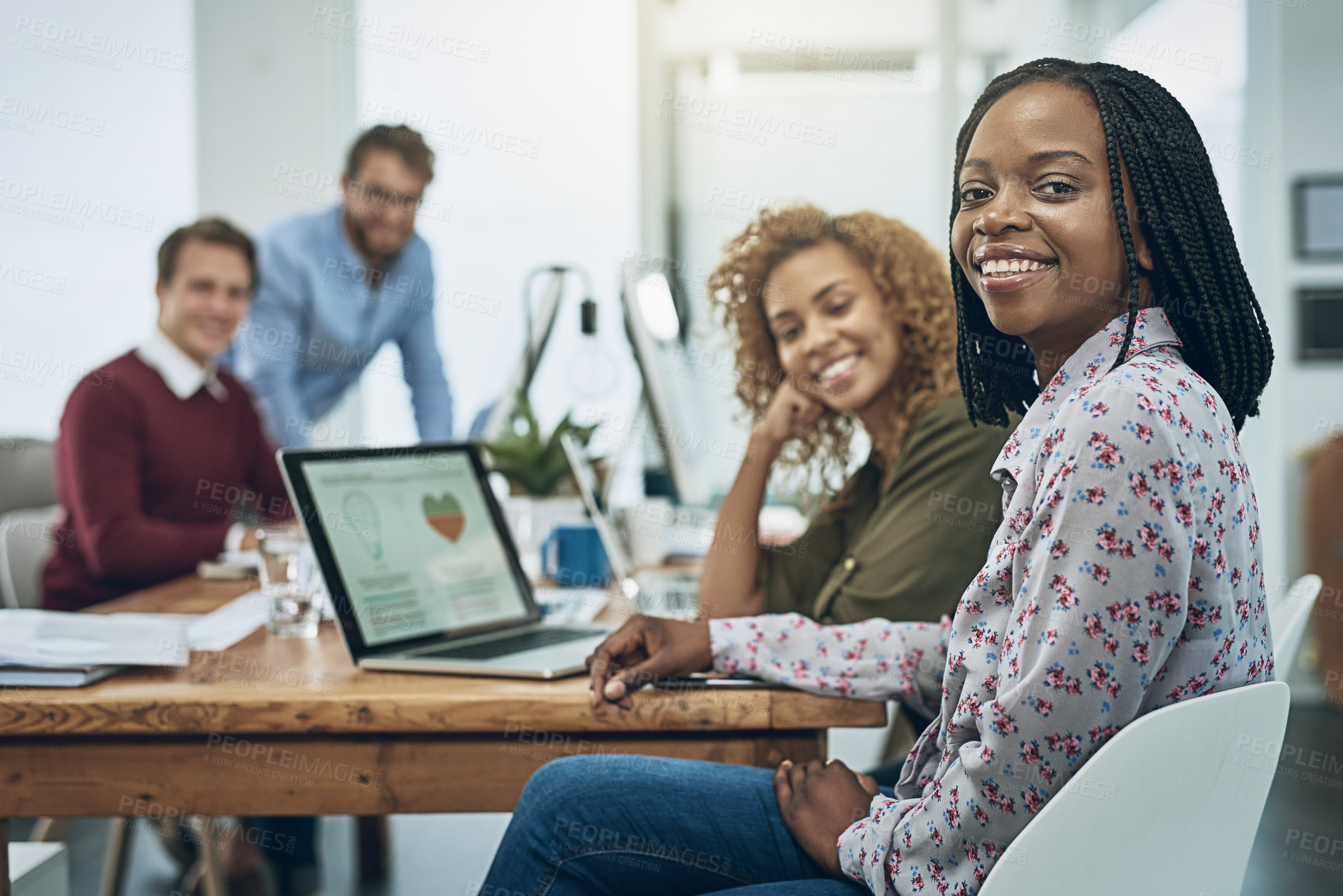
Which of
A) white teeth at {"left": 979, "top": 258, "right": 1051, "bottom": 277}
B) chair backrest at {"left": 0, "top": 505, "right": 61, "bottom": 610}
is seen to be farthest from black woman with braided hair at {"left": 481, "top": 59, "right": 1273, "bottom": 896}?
chair backrest at {"left": 0, "top": 505, "right": 61, "bottom": 610}

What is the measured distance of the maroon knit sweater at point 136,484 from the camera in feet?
7.42

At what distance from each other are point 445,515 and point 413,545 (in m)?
0.08

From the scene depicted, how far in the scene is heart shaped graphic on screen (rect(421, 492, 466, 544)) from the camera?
1473 mm

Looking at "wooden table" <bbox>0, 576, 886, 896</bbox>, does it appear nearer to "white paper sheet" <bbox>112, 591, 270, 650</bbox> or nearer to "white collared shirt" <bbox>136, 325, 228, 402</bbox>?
"white paper sheet" <bbox>112, 591, 270, 650</bbox>

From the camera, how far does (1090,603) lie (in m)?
0.74

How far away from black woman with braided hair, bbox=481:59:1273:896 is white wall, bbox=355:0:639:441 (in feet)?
9.97

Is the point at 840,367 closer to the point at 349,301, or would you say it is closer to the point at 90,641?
the point at 90,641

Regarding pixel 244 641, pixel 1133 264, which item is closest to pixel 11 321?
pixel 244 641

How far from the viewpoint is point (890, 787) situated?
4.21 feet

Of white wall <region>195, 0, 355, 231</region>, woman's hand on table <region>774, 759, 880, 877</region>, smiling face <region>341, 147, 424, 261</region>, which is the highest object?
white wall <region>195, 0, 355, 231</region>

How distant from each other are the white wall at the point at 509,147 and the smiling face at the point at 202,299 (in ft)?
4.62

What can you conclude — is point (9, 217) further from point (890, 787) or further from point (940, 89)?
point (890, 787)

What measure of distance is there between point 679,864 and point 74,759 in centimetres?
65

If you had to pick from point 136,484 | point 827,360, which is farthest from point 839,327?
point 136,484
